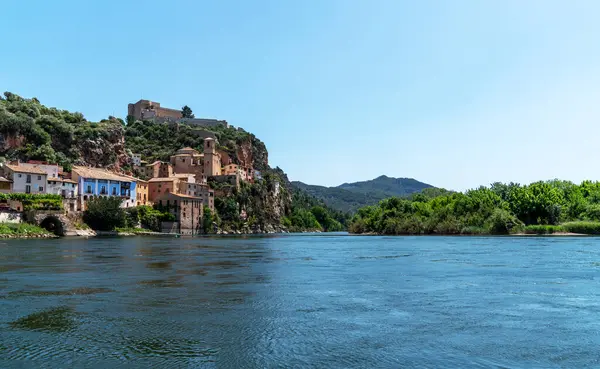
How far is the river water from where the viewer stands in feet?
34.3

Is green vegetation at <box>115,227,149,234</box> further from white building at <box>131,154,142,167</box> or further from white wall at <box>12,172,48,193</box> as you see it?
white building at <box>131,154,142,167</box>

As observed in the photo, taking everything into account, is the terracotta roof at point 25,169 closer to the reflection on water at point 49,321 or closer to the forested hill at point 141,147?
the forested hill at point 141,147

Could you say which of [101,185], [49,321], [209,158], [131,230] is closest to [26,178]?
[101,185]

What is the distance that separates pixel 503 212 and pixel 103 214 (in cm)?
6965

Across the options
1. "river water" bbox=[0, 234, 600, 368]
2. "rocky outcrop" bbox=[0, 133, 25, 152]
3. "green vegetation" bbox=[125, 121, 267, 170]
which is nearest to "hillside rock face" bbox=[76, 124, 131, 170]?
"rocky outcrop" bbox=[0, 133, 25, 152]

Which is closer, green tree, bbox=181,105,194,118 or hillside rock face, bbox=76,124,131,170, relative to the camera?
hillside rock face, bbox=76,124,131,170

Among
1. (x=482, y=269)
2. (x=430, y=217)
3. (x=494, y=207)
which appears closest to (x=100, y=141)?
(x=430, y=217)

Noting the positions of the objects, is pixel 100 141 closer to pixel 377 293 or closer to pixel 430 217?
pixel 430 217

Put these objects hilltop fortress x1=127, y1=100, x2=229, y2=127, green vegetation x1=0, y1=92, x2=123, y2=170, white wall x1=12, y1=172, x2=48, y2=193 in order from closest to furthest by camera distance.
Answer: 1. white wall x1=12, y1=172, x2=48, y2=193
2. green vegetation x1=0, y1=92, x2=123, y2=170
3. hilltop fortress x1=127, y1=100, x2=229, y2=127

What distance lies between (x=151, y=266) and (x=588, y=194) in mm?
98803

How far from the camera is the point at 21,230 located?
213 feet

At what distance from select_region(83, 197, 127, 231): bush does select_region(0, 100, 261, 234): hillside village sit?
254cm

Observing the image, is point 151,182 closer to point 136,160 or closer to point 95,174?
point 95,174

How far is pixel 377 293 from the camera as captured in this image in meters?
19.3
